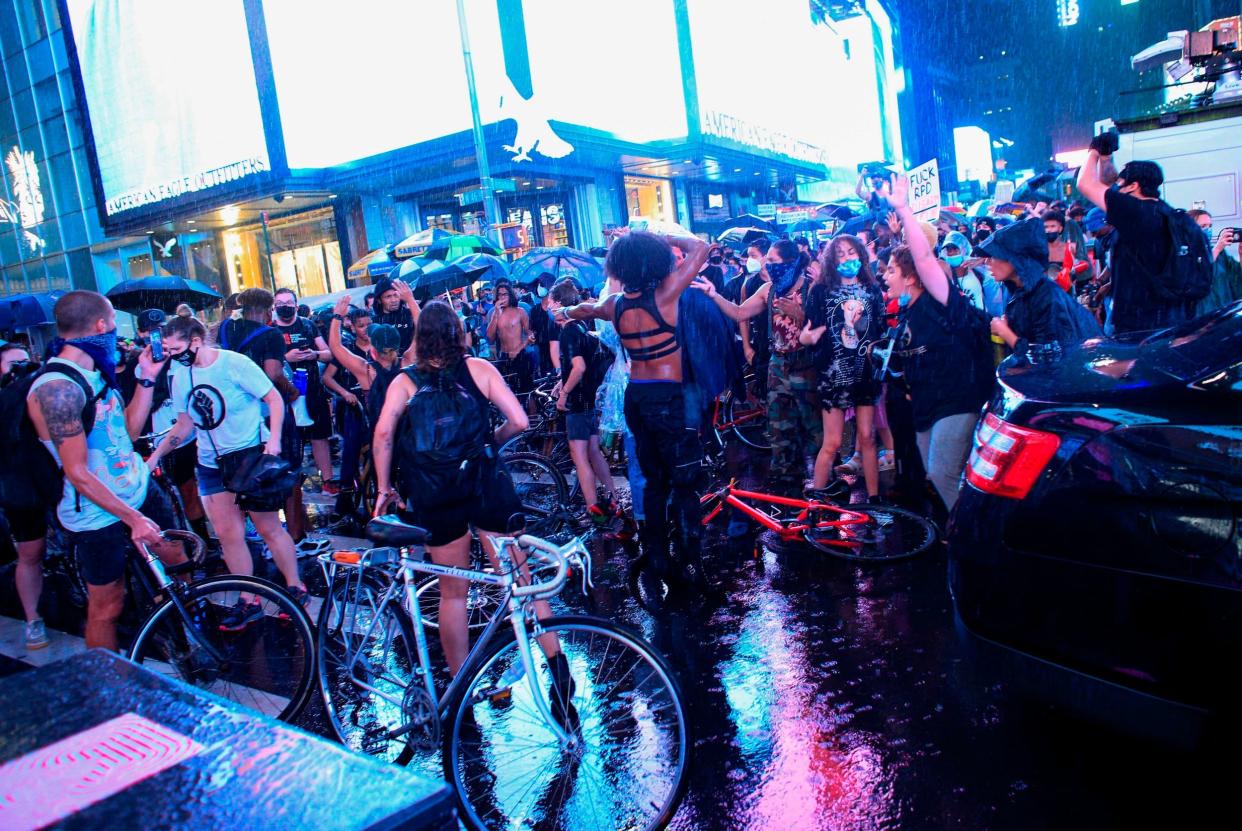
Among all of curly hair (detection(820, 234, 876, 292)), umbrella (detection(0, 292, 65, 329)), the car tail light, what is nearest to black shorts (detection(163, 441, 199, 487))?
curly hair (detection(820, 234, 876, 292))

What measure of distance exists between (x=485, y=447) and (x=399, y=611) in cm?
80

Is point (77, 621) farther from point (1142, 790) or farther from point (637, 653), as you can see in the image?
point (1142, 790)

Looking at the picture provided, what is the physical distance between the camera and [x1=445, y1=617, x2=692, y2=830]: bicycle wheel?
2.91 meters

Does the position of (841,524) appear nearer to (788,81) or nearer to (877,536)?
(877,536)

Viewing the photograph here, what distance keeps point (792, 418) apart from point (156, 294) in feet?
35.3

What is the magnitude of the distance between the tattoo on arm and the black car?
3944mm

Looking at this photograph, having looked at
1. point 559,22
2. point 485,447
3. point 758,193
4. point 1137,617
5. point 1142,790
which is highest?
point 559,22

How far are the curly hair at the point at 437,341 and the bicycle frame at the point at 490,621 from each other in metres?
0.83

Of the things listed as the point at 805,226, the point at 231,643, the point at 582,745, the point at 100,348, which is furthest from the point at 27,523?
the point at 805,226

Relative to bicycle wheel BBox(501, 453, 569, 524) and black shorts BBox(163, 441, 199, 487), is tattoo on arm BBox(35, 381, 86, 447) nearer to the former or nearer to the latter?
black shorts BBox(163, 441, 199, 487)

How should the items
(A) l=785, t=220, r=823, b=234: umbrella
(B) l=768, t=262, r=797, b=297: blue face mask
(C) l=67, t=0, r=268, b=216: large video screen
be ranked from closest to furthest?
(B) l=768, t=262, r=797, b=297: blue face mask
(A) l=785, t=220, r=823, b=234: umbrella
(C) l=67, t=0, r=268, b=216: large video screen

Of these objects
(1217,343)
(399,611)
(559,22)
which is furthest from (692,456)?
(559,22)

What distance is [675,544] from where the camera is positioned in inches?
198

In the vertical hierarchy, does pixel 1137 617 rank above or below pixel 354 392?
below
